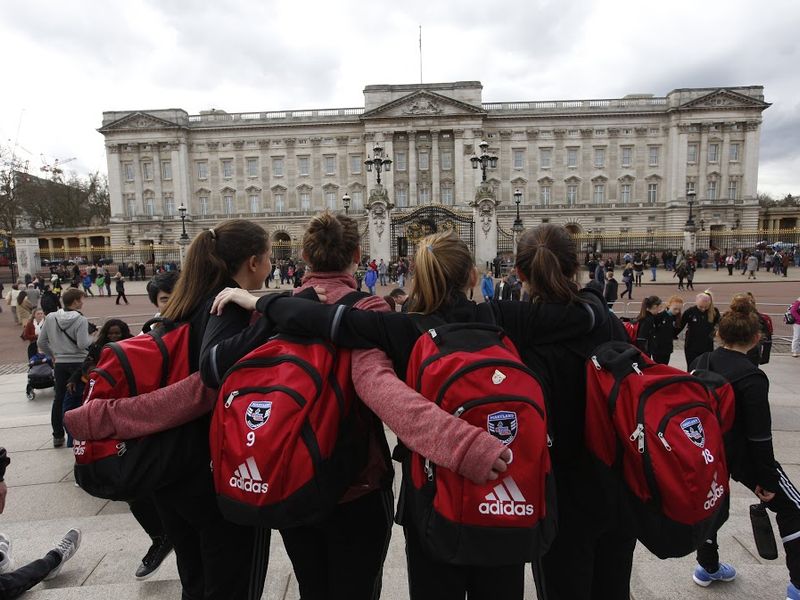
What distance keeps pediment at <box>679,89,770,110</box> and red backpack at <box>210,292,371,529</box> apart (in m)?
62.3

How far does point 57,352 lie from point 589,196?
5747 centimetres

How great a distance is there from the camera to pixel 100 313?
20141mm

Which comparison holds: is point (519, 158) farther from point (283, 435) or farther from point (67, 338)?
point (283, 435)

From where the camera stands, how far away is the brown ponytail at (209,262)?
2.36m

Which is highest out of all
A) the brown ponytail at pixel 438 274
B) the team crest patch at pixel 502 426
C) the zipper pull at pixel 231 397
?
the brown ponytail at pixel 438 274

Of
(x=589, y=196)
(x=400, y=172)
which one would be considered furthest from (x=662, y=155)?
(x=400, y=172)

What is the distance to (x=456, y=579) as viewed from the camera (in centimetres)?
194

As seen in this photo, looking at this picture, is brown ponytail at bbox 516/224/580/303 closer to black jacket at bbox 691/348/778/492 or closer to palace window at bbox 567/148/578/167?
black jacket at bbox 691/348/778/492

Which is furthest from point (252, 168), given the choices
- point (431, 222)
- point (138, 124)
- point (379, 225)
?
point (431, 222)

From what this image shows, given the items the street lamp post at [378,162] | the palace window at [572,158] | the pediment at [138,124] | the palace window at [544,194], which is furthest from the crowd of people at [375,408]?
the pediment at [138,124]

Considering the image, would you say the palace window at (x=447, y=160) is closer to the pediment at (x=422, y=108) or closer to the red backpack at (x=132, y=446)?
the pediment at (x=422, y=108)

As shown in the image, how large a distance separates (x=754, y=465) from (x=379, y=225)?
3178 cm

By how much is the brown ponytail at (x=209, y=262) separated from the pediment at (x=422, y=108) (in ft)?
181

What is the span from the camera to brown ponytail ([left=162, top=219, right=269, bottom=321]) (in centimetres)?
236
